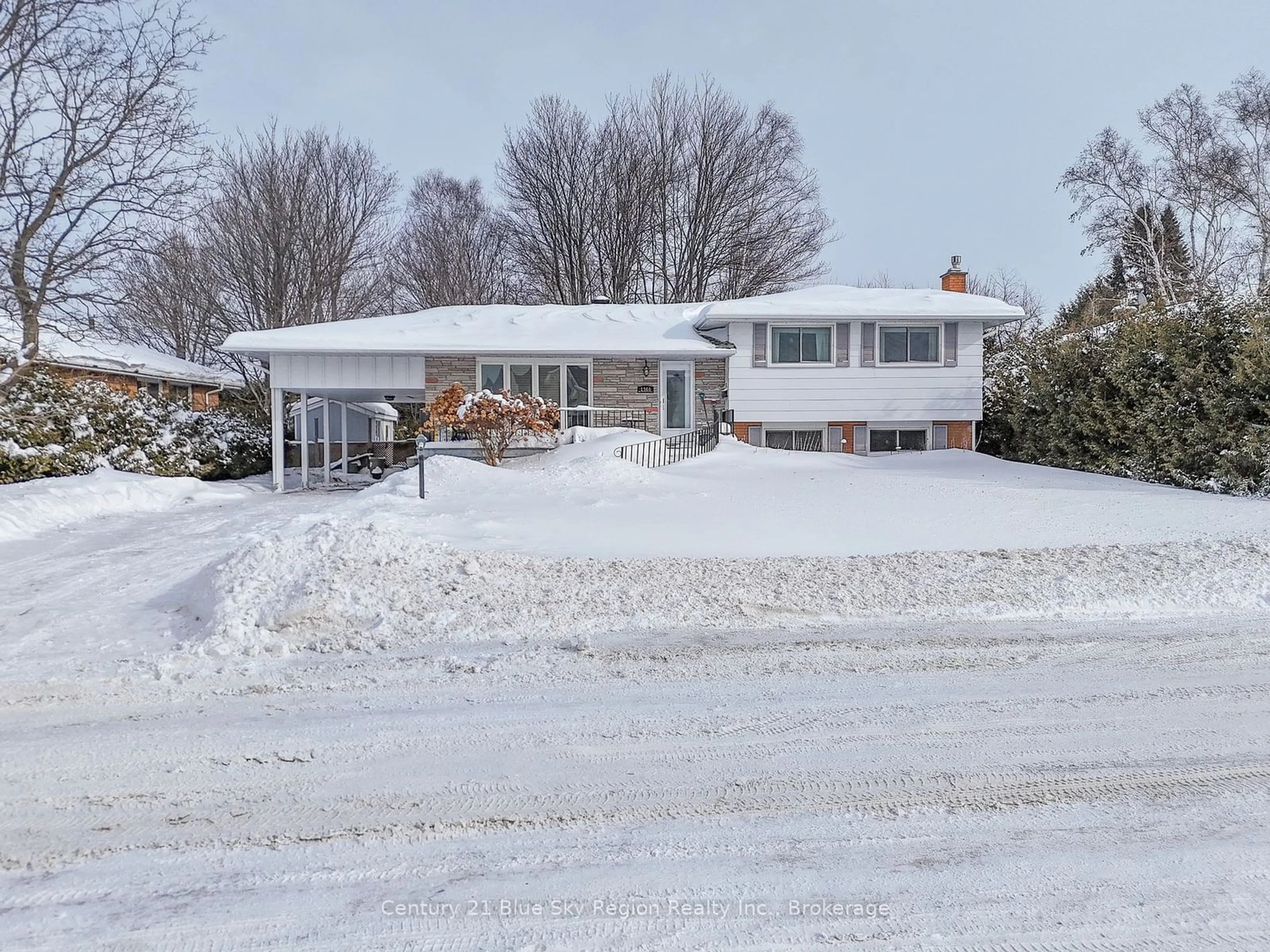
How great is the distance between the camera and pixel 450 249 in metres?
33.0

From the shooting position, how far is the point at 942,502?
34.9 ft

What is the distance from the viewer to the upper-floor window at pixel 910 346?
18656 mm

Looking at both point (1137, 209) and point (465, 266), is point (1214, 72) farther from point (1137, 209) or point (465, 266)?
point (465, 266)

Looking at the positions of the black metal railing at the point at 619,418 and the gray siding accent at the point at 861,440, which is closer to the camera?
the black metal railing at the point at 619,418

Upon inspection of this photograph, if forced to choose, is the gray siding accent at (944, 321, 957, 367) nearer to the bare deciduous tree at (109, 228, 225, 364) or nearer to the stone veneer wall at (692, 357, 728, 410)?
the stone veneer wall at (692, 357, 728, 410)

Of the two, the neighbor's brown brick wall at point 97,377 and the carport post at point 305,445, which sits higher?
the neighbor's brown brick wall at point 97,377

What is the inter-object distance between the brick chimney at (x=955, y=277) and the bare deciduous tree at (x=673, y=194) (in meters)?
8.31

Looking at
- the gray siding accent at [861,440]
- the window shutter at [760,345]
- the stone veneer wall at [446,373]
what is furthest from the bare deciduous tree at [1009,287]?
the stone veneer wall at [446,373]

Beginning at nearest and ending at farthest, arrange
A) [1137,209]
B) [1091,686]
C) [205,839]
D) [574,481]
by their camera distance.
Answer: [205,839]
[1091,686]
[574,481]
[1137,209]

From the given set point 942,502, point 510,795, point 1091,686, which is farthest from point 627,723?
point 942,502

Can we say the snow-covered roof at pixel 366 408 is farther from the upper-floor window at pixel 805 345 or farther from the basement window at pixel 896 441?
the basement window at pixel 896 441

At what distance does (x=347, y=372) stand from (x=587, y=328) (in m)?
5.97

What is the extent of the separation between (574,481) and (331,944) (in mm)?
9789

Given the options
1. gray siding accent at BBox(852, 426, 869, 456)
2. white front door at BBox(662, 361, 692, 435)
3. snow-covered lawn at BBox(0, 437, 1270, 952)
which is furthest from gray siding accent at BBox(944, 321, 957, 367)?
snow-covered lawn at BBox(0, 437, 1270, 952)
